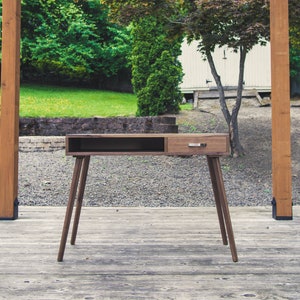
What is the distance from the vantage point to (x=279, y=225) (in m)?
2.97

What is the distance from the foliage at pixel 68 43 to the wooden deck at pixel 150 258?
12.3 meters

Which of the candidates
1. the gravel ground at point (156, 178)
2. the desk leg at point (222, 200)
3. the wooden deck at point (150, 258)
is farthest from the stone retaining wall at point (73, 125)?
the desk leg at point (222, 200)

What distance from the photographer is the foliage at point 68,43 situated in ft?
48.4

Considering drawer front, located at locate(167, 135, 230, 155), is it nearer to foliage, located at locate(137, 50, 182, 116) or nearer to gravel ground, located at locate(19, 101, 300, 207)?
gravel ground, located at locate(19, 101, 300, 207)

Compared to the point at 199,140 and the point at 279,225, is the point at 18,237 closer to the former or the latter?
the point at 199,140

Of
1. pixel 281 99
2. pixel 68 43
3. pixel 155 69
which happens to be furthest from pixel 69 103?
pixel 281 99

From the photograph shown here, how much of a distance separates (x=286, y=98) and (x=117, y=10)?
4.00m

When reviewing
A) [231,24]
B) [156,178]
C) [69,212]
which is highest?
[231,24]

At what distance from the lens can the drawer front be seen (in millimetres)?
2227

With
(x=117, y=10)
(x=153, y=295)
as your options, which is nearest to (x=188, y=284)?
(x=153, y=295)

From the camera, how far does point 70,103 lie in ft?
38.8

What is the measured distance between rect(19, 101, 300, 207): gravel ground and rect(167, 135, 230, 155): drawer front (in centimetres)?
253

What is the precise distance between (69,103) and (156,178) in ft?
22.5

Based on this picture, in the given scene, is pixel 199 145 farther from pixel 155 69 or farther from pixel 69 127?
pixel 155 69
